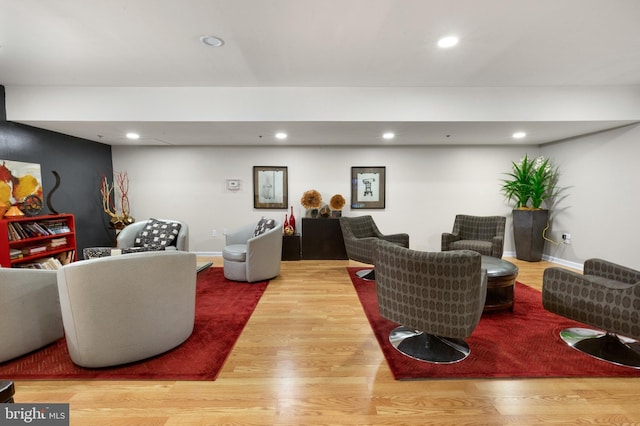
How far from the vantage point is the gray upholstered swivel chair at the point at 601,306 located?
170 cm

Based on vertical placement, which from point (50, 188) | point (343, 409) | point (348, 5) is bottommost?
point (343, 409)

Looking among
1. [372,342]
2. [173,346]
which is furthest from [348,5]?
[173,346]

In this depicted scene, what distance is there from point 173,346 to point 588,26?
3.96 meters

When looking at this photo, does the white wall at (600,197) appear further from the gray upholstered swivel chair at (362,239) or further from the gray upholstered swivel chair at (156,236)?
the gray upholstered swivel chair at (156,236)

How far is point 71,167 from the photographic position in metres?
4.27

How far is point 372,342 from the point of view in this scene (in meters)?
2.24

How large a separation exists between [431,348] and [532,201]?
4.03 m

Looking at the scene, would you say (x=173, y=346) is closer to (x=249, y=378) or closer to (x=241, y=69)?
(x=249, y=378)

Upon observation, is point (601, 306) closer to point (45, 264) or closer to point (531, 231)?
point (531, 231)

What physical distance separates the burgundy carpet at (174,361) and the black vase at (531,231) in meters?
4.67

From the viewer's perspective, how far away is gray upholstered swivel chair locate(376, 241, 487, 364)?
166 cm

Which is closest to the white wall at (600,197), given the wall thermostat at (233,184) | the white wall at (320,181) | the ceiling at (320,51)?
the ceiling at (320,51)

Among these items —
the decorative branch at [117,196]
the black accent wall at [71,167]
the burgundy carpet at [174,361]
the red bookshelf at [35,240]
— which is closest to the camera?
the burgundy carpet at [174,361]

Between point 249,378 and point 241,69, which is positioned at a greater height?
point 241,69
